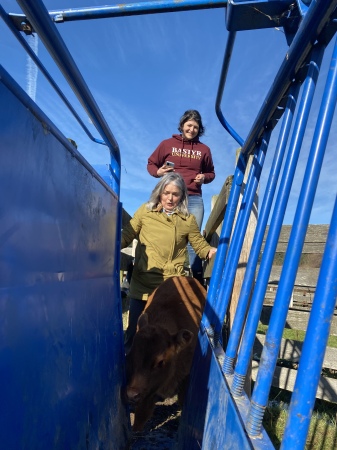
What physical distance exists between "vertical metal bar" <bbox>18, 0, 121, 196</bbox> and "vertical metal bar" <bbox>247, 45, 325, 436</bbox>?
1020 millimetres

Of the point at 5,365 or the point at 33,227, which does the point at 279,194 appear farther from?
the point at 5,365

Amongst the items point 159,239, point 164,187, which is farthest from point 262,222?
point 164,187

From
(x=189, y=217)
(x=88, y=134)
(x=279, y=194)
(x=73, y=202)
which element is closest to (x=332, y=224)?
(x=279, y=194)

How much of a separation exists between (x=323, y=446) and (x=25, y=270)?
2645 mm

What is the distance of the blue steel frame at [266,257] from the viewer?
706 millimetres

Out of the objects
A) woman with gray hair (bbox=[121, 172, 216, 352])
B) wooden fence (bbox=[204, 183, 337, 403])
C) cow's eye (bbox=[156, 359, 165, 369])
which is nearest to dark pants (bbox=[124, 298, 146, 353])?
woman with gray hair (bbox=[121, 172, 216, 352])

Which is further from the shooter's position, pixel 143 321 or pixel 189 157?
pixel 189 157

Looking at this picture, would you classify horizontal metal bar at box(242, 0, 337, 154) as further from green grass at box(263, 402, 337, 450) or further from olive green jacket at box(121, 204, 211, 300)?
green grass at box(263, 402, 337, 450)

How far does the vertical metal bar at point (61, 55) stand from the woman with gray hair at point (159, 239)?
4.41 feet

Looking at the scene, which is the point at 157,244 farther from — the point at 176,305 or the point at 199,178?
the point at 199,178

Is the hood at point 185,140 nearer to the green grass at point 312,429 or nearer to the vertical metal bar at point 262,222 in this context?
the vertical metal bar at point 262,222

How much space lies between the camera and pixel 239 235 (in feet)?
5.93

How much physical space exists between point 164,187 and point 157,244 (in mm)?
624

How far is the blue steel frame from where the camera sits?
71cm
